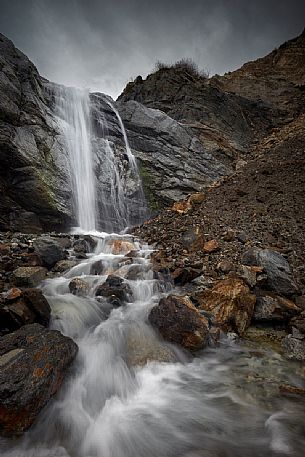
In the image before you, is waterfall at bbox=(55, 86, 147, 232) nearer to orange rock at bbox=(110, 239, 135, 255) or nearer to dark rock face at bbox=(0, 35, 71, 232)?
dark rock face at bbox=(0, 35, 71, 232)

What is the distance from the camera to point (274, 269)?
612 cm

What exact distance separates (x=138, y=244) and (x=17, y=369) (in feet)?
20.9

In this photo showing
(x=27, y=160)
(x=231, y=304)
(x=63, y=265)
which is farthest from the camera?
(x=27, y=160)

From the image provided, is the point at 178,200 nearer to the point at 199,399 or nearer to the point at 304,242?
the point at 304,242

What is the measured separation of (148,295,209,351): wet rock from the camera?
4.48m

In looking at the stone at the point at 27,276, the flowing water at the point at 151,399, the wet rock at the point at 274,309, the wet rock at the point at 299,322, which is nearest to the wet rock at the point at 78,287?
the flowing water at the point at 151,399

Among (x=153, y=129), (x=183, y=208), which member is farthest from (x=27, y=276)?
(x=153, y=129)

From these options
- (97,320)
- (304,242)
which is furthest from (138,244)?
(304,242)

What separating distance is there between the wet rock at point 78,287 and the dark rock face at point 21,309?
131cm

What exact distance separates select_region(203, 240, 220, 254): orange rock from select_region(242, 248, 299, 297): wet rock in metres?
0.80

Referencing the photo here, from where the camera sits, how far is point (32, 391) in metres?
2.85

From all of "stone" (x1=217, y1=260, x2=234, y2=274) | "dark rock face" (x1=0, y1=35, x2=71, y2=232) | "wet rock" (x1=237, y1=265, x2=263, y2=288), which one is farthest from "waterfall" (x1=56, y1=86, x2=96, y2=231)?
"wet rock" (x1=237, y1=265, x2=263, y2=288)

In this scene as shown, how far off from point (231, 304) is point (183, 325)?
117cm

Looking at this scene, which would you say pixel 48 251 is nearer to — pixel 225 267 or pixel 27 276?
pixel 27 276
